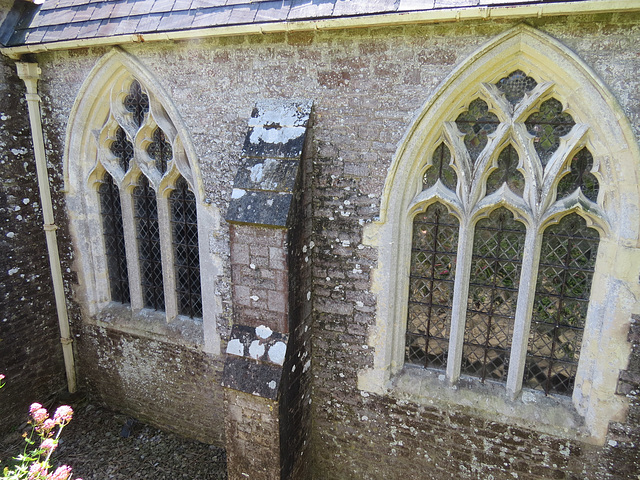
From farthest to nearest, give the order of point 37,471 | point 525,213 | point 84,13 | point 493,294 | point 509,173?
point 84,13 < point 493,294 < point 509,173 < point 525,213 < point 37,471

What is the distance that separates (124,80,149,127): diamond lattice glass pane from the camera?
4824 mm

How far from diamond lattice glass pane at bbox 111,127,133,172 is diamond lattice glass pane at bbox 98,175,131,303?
0.34m

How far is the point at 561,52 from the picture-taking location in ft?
10.1

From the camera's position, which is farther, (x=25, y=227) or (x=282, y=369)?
(x=25, y=227)

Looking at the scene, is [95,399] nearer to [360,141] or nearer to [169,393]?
[169,393]

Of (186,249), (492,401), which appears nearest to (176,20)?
(186,249)

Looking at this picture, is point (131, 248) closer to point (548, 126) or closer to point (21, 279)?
point (21, 279)

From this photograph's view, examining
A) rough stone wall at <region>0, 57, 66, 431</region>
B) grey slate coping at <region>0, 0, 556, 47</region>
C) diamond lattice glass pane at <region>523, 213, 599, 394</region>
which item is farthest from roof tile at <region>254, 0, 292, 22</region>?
rough stone wall at <region>0, 57, 66, 431</region>

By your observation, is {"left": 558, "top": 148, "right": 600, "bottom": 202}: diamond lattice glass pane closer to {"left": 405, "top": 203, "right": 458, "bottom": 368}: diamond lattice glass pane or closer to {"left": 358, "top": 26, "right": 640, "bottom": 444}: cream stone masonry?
{"left": 358, "top": 26, "right": 640, "bottom": 444}: cream stone masonry

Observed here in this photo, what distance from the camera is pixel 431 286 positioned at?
4043 millimetres

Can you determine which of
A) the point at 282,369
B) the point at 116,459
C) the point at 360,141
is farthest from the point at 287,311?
the point at 116,459

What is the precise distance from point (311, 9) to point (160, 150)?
2.41m

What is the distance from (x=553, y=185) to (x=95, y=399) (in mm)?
6336

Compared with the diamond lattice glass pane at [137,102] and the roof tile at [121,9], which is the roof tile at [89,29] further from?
the diamond lattice glass pane at [137,102]
